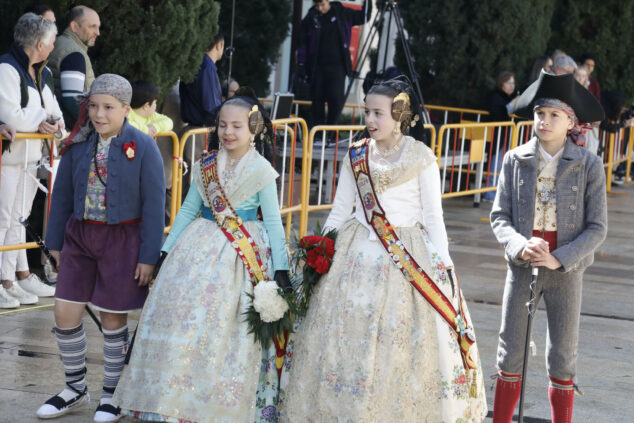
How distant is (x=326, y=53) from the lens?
10.9 meters

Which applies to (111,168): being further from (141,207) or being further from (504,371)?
(504,371)

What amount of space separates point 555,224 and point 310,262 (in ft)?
3.58

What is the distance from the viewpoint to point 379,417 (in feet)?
13.6

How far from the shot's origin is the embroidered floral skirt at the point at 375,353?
164 inches

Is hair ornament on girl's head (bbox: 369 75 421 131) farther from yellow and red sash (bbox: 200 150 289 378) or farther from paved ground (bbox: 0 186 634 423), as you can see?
paved ground (bbox: 0 186 634 423)

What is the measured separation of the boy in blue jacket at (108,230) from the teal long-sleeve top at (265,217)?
9 centimetres

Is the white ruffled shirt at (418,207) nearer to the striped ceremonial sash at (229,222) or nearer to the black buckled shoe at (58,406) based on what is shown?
the striped ceremonial sash at (229,222)

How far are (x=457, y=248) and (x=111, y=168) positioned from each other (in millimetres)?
5555

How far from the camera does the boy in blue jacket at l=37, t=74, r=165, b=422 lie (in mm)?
4539

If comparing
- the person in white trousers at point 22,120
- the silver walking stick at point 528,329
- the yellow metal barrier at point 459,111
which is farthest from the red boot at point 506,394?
the yellow metal barrier at point 459,111

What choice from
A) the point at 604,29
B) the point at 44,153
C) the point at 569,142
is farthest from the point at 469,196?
the point at 569,142

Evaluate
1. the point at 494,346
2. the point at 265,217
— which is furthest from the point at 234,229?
the point at 494,346

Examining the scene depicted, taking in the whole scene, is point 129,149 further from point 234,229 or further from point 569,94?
point 569,94

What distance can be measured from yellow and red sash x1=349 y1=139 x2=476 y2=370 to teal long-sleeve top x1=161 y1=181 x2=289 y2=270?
1.36 ft
